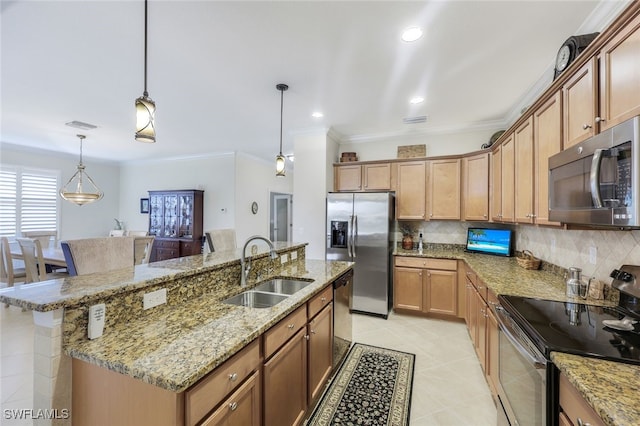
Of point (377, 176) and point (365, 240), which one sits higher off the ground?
→ point (377, 176)

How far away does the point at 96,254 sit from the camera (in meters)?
2.24

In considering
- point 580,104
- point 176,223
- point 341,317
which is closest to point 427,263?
point 341,317

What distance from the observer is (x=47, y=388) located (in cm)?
105

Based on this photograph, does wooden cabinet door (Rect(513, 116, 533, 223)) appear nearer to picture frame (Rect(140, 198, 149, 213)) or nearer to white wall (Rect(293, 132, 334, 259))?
white wall (Rect(293, 132, 334, 259))

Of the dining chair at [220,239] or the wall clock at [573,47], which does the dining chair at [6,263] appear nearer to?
the dining chair at [220,239]

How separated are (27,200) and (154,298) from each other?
6.84m

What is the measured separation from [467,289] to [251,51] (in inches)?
135

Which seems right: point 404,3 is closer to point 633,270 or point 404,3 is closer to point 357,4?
point 357,4

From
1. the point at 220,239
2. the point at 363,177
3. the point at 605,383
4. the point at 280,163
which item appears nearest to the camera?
the point at 605,383

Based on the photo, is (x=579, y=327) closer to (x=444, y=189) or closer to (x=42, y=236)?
(x=444, y=189)

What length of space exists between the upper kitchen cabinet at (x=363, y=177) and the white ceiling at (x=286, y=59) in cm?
64

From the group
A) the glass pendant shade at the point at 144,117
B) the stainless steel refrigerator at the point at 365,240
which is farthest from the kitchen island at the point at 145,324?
the stainless steel refrigerator at the point at 365,240

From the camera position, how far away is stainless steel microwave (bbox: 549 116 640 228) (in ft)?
3.37

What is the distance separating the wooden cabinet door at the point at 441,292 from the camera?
3559 mm
